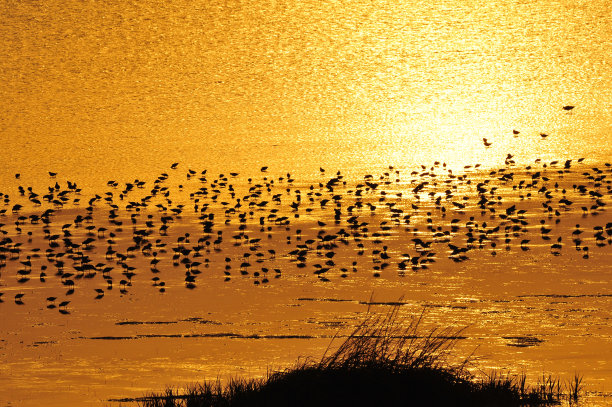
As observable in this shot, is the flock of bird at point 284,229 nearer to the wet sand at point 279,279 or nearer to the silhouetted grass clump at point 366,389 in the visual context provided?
the wet sand at point 279,279

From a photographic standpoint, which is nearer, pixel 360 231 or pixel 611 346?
pixel 611 346

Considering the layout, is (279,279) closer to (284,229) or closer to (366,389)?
(284,229)

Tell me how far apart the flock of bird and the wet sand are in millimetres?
127

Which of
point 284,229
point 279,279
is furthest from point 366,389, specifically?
point 284,229

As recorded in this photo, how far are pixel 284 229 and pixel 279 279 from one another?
1072 cm

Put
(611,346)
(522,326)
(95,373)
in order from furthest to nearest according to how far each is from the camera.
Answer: (522,326) → (611,346) → (95,373)

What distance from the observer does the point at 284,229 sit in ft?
145

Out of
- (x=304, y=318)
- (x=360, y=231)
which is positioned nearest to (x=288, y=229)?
(x=360, y=231)

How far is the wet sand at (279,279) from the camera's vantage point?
75.3ft

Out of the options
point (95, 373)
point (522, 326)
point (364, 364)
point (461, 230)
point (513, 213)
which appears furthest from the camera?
point (513, 213)

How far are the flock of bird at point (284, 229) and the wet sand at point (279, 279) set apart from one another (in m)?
0.13

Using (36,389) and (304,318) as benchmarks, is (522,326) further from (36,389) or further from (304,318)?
(36,389)

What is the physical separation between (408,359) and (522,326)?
27.2ft

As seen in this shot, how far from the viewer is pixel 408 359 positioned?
18.5 metres
